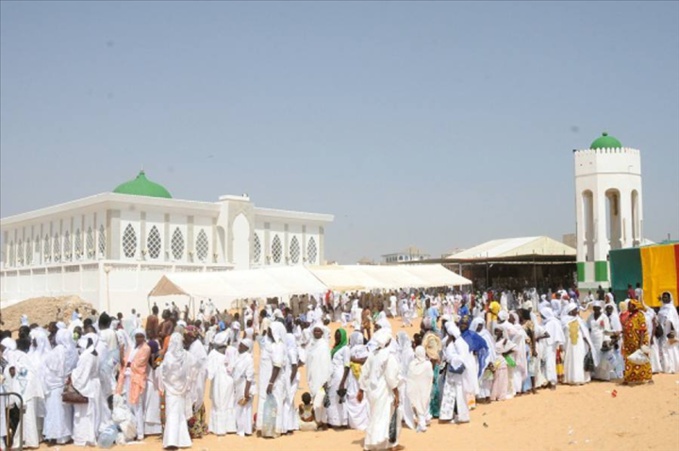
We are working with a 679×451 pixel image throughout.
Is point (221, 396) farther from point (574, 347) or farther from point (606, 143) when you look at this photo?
point (606, 143)

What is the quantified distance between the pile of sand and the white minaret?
855 inches

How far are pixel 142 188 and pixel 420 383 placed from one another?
3061 centimetres

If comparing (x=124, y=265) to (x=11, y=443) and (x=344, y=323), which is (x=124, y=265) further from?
(x=11, y=443)

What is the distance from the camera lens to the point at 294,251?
39.7m

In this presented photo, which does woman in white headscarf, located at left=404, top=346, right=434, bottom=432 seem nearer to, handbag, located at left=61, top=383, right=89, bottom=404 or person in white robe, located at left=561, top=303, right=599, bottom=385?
person in white robe, located at left=561, top=303, right=599, bottom=385

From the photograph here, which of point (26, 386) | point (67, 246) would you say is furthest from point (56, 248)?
point (26, 386)

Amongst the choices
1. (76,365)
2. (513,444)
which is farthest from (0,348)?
(513,444)

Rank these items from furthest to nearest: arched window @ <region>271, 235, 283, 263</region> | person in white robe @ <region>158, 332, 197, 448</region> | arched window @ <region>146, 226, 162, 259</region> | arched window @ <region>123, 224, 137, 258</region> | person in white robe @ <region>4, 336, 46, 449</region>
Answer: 1. arched window @ <region>271, 235, 283, 263</region>
2. arched window @ <region>146, 226, 162, 259</region>
3. arched window @ <region>123, 224, 137, 258</region>
4. person in white robe @ <region>4, 336, 46, 449</region>
5. person in white robe @ <region>158, 332, 197, 448</region>

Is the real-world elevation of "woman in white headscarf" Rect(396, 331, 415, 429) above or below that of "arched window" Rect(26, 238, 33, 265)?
below

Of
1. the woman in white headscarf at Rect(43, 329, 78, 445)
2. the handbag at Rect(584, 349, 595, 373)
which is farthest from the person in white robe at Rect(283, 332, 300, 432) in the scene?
the handbag at Rect(584, 349, 595, 373)

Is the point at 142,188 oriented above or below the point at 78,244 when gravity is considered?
above

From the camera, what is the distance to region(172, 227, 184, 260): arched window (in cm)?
3316

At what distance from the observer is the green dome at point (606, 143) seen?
1326 inches

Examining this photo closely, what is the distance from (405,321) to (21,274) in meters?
20.0
